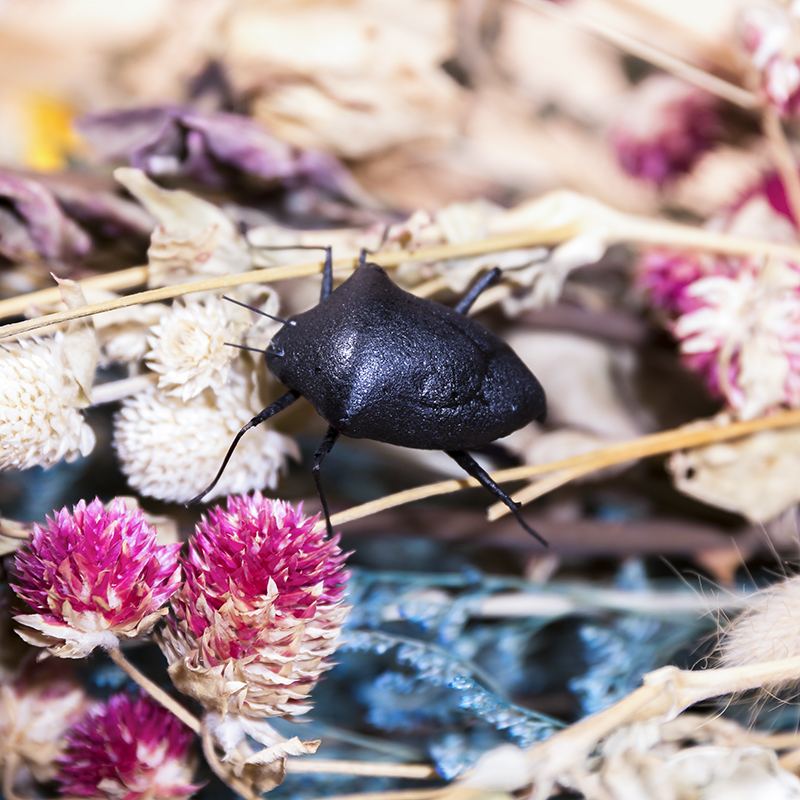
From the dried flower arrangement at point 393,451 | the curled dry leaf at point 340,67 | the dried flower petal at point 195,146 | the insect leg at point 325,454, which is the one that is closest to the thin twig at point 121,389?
the dried flower arrangement at point 393,451

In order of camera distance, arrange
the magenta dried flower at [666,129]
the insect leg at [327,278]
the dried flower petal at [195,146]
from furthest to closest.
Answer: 1. the magenta dried flower at [666,129]
2. the dried flower petal at [195,146]
3. the insect leg at [327,278]

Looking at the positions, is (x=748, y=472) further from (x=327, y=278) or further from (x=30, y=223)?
(x=30, y=223)

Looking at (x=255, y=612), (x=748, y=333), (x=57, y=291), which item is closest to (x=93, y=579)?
(x=255, y=612)

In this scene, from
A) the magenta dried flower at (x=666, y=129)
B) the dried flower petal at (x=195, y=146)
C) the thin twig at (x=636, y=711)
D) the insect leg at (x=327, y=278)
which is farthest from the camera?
the magenta dried flower at (x=666, y=129)

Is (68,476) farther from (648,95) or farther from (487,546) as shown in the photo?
(648,95)

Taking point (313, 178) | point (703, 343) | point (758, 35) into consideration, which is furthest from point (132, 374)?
point (758, 35)

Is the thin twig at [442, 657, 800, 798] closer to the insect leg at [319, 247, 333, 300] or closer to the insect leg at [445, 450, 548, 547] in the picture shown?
the insect leg at [445, 450, 548, 547]

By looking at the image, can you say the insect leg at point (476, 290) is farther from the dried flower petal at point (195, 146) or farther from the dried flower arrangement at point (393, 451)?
the dried flower petal at point (195, 146)

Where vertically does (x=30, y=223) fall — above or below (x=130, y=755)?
above
